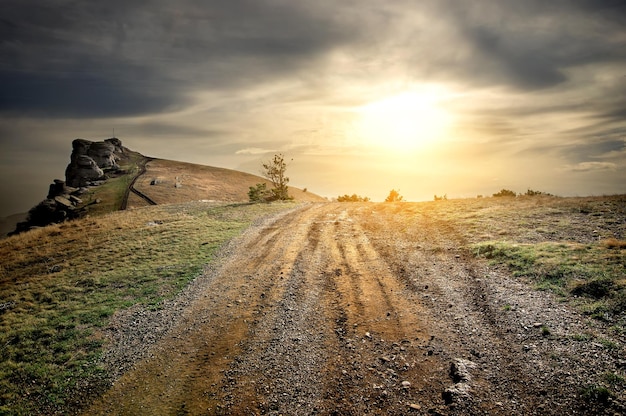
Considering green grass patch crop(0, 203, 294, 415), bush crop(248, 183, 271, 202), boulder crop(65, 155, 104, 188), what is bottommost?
green grass patch crop(0, 203, 294, 415)

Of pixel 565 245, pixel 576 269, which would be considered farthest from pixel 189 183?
pixel 576 269

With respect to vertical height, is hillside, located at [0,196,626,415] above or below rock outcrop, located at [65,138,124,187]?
below

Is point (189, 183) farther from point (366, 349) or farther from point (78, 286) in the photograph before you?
point (366, 349)

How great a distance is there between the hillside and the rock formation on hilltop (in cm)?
3902

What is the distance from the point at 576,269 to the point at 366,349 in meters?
8.77

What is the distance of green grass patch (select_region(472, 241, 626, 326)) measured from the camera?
9609 millimetres

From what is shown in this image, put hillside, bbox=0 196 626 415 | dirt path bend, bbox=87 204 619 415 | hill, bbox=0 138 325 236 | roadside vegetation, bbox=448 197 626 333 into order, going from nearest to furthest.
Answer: dirt path bend, bbox=87 204 619 415 < hillside, bbox=0 196 626 415 < roadside vegetation, bbox=448 197 626 333 < hill, bbox=0 138 325 236

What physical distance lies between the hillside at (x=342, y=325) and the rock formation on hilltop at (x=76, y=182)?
128ft

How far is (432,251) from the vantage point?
1677 centimetres

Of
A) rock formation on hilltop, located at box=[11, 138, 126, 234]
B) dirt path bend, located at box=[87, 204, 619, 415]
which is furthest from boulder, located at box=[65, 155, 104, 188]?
dirt path bend, located at box=[87, 204, 619, 415]

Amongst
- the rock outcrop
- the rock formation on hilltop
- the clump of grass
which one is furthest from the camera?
the rock outcrop

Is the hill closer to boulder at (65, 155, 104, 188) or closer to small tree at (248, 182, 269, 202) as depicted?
boulder at (65, 155, 104, 188)

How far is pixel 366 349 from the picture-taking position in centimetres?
912

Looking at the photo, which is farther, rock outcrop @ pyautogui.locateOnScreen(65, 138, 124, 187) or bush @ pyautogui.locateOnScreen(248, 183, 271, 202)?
rock outcrop @ pyautogui.locateOnScreen(65, 138, 124, 187)
